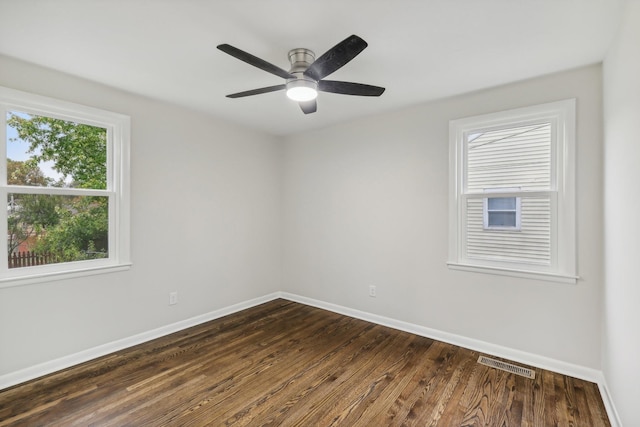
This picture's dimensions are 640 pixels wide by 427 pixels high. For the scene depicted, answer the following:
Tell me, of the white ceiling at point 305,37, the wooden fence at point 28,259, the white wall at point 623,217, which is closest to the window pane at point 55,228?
the wooden fence at point 28,259

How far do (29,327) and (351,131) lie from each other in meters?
3.59

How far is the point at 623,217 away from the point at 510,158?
3.76 feet

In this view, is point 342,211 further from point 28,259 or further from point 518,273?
point 28,259

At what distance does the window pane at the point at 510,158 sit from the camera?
264 cm

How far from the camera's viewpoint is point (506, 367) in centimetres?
258

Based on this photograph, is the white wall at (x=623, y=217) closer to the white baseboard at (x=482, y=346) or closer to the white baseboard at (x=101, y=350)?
the white baseboard at (x=482, y=346)

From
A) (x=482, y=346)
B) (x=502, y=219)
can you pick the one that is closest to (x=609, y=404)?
(x=482, y=346)

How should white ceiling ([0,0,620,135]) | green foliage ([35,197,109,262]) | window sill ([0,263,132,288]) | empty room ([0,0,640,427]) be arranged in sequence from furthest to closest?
green foliage ([35,197,109,262]), window sill ([0,263,132,288]), empty room ([0,0,640,427]), white ceiling ([0,0,620,135])

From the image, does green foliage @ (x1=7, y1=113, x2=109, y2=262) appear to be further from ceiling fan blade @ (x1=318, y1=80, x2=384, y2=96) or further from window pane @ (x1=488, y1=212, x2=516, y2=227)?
window pane @ (x1=488, y1=212, x2=516, y2=227)

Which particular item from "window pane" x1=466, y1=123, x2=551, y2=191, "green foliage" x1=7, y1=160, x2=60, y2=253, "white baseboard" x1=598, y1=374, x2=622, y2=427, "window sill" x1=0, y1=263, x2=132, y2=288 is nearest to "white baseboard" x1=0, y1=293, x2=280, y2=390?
"window sill" x1=0, y1=263, x2=132, y2=288

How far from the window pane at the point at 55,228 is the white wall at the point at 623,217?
3882mm

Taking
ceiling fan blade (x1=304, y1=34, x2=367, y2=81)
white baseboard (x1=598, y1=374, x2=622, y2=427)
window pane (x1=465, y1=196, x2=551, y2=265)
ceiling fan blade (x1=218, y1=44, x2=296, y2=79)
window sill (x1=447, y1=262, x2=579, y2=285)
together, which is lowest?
white baseboard (x1=598, y1=374, x2=622, y2=427)

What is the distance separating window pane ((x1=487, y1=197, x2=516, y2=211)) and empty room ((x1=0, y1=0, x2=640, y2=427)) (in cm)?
2

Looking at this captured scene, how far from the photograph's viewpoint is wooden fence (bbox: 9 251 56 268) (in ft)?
7.81
